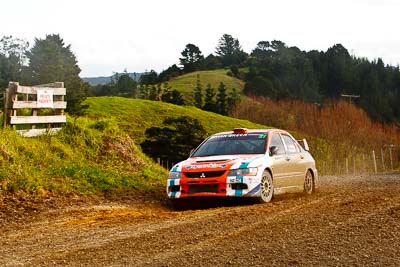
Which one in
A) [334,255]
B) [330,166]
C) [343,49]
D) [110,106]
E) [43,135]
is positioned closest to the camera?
[334,255]

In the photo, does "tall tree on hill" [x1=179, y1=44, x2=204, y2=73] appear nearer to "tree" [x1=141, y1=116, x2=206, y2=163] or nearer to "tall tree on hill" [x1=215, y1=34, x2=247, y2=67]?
"tall tree on hill" [x1=215, y1=34, x2=247, y2=67]

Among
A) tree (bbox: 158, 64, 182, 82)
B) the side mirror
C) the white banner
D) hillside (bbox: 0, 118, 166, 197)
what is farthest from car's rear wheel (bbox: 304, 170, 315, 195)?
tree (bbox: 158, 64, 182, 82)

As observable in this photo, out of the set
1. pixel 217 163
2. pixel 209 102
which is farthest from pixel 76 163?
pixel 209 102

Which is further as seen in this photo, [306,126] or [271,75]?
[271,75]

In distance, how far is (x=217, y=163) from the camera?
11.2 metres

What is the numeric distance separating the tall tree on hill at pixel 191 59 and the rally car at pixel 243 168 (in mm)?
128453

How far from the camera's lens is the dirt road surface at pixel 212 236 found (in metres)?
6.00

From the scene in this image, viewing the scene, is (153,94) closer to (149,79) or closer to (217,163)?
(149,79)

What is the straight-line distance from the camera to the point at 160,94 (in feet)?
263

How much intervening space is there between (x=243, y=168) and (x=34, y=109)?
626cm

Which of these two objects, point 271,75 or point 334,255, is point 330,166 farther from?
point 271,75

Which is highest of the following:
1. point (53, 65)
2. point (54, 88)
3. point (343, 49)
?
point (343, 49)

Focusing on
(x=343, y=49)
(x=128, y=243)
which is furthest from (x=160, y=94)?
(x=128, y=243)

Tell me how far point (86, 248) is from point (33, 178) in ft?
17.4
